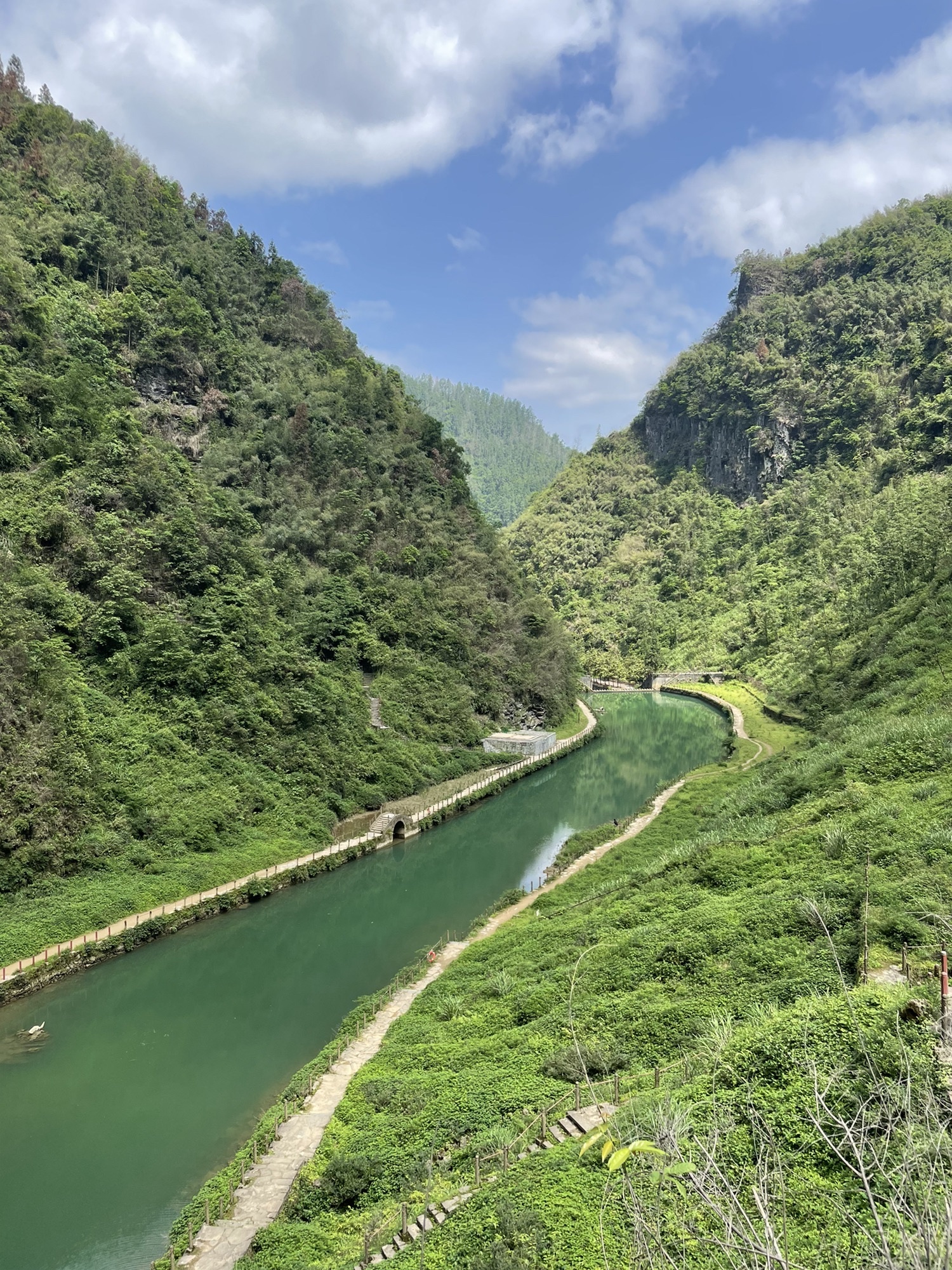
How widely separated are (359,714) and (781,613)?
4556cm

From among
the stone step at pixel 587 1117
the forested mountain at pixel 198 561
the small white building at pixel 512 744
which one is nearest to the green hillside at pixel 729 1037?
the stone step at pixel 587 1117

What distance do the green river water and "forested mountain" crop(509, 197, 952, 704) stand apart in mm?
28989

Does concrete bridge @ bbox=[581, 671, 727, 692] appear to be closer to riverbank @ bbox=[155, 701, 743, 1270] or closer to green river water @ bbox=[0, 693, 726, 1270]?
green river water @ bbox=[0, 693, 726, 1270]

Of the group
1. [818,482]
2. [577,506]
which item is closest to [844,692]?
[818,482]

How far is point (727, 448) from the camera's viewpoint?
102188 mm

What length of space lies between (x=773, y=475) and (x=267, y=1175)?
3814 inches

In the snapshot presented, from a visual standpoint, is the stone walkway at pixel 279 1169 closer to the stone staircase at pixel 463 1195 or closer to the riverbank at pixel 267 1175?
the riverbank at pixel 267 1175

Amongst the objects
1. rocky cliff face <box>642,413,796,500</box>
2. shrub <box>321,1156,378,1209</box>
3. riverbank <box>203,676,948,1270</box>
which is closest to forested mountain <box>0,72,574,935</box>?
riverbank <box>203,676,948,1270</box>

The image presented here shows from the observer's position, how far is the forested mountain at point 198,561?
23.0m

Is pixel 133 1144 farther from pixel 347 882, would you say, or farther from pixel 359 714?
pixel 359 714

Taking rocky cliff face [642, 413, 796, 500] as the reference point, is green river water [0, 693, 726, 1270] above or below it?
below

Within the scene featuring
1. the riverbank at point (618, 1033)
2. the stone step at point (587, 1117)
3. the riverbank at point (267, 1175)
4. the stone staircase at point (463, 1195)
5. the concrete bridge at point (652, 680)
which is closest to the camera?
the riverbank at point (618, 1033)

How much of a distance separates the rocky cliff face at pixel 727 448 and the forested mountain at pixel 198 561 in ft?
174

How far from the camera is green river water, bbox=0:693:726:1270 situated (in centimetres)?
1155
